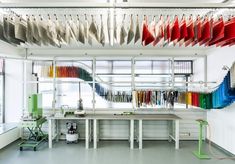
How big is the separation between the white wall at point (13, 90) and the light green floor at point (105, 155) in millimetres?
903

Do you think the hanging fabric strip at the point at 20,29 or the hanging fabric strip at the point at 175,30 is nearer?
the hanging fabric strip at the point at 20,29

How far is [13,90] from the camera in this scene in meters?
5.77

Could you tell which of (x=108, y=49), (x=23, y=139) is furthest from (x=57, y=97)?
(x=108, y=49)

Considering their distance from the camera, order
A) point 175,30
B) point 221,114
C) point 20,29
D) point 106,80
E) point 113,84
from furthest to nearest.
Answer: point 106,80 → point 113,84 → point 221,114 → point 175,30 → point 20,29

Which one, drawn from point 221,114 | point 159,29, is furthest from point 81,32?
point 221,114

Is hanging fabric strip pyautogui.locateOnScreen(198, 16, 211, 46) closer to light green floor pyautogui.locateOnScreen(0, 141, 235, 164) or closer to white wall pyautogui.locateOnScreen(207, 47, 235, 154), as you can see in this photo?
white wall pyautogui.locateOnScreen(207, 47, 235, 154)

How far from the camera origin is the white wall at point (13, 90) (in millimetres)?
5742

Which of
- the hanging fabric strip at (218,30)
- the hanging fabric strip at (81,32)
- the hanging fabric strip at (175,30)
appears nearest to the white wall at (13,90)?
the hanging fabric strip at (81,32)

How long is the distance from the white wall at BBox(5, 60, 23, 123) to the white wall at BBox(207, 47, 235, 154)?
5.30 m

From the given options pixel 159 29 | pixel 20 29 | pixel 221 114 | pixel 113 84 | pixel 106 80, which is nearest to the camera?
pixel 20 29

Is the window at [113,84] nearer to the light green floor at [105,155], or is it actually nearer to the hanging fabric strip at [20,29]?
the light green floor at [105,155]

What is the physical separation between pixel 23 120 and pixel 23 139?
48.5 inches

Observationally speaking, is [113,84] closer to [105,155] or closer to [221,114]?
[105,155]

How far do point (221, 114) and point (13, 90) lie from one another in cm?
556
